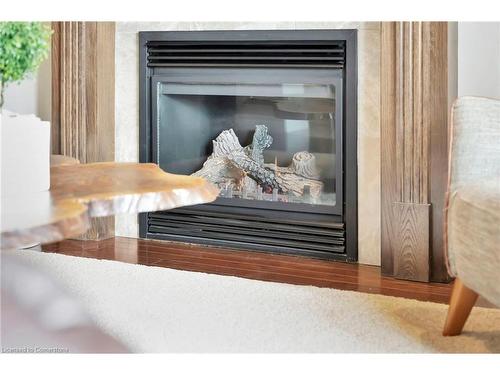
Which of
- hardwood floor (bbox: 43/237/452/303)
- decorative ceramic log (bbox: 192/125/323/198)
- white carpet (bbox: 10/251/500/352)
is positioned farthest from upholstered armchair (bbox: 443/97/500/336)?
decorative ceramic log (bbox: 192/125/323/198)

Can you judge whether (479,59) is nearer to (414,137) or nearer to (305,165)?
(414,137)

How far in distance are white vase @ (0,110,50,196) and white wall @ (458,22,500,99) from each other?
162cm

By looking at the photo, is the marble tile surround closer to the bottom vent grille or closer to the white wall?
the bottom vent grille

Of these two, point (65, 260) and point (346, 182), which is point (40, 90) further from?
point (346, 182)

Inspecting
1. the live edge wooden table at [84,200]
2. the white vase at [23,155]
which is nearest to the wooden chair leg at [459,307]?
the live edge wooden table at [84,200]

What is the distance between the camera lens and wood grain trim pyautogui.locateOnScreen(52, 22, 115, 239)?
320 centimetres

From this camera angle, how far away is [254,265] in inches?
110

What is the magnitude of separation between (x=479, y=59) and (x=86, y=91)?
1614 millimetres

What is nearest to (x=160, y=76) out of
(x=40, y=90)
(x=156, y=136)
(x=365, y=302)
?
(x=156, y=136)

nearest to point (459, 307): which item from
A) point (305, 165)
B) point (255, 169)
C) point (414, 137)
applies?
point (414, 137)

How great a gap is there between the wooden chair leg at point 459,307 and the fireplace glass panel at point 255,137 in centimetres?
107

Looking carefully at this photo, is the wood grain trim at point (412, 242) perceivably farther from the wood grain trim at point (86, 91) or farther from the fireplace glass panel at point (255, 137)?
the wood grain trim at point (86, 91)

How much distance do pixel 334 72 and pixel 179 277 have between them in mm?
968
